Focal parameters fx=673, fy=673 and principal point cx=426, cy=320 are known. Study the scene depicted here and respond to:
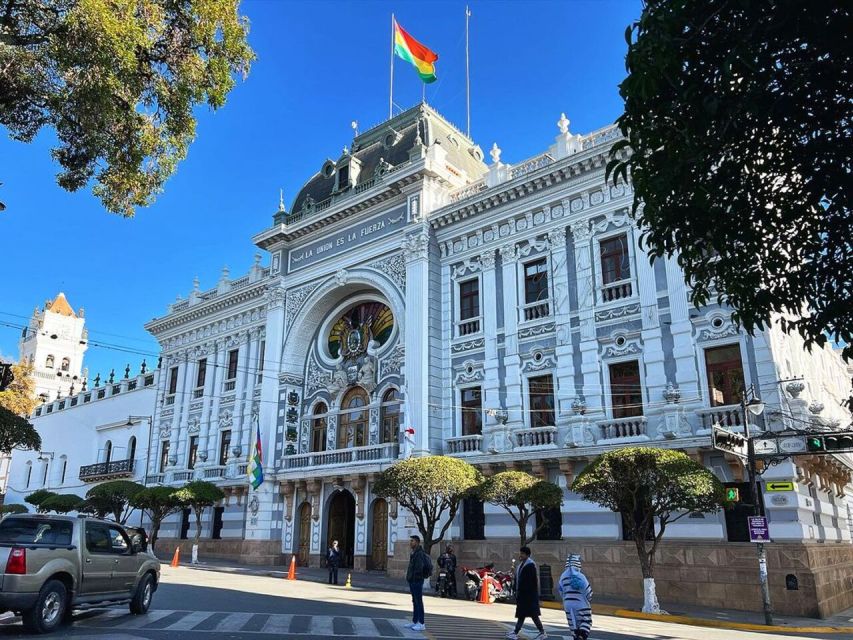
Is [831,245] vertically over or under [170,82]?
under

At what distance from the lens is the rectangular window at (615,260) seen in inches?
878

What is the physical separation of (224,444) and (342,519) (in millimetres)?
9591

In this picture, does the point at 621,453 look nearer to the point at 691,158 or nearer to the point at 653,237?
the point at 653,237

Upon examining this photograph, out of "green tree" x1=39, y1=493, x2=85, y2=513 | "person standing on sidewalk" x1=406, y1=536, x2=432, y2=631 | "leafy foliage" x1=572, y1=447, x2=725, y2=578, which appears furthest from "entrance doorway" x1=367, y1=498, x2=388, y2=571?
"green tree" x1=39, y1=493, x2=85, y2=513

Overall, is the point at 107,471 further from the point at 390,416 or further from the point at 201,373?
the point at 390,416

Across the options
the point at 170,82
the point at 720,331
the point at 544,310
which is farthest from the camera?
the point at 544,310

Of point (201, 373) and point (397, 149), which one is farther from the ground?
point (397, 149)

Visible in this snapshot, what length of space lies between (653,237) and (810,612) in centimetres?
1320

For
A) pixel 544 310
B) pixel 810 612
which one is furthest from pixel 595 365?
pixel 810 612

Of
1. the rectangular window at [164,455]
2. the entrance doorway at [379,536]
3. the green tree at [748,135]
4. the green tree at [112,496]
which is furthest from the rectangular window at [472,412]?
the rectangular window at [164,455]

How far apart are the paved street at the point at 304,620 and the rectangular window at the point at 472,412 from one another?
7465 mm

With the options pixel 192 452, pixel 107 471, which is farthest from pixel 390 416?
pixel 107 471

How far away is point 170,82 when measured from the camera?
11.8m

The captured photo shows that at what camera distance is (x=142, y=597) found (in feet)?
41.0
